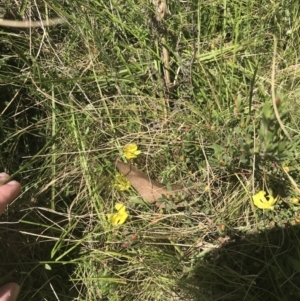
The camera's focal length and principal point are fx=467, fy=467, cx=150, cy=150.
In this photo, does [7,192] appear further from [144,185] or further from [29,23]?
[29,23]

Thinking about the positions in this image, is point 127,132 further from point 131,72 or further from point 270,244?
point 270,244

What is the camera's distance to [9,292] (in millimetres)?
1494

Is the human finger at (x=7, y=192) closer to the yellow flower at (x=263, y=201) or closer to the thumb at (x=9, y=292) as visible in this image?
the thumb at (x=9, y=292)

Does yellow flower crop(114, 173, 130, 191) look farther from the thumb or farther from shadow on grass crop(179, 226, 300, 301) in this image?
the thumb

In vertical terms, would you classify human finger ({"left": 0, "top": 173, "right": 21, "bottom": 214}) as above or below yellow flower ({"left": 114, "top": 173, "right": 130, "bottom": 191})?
above

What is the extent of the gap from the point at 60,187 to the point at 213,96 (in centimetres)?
65

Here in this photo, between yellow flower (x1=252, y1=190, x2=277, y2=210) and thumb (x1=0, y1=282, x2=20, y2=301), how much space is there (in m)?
0.83

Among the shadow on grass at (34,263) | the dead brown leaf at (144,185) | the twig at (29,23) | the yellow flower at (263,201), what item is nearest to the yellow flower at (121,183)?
the dead brown leaf at (144,185)

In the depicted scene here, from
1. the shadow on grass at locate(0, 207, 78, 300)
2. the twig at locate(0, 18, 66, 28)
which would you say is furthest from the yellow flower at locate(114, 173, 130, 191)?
the twig at locate(0, 18, 66, 28)

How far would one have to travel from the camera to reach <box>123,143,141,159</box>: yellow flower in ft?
5.39

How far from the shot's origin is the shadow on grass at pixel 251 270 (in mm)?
1515

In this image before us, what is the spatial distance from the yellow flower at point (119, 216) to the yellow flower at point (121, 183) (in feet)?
0.21

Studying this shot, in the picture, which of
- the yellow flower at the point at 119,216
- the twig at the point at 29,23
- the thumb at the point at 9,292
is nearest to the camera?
the thumb at the point at 9,292

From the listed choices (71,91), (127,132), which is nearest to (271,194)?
(127,132)
